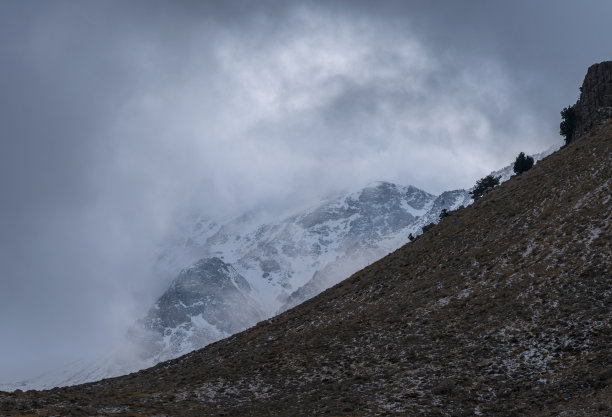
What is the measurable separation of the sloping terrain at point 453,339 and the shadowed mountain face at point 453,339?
0.42 feet

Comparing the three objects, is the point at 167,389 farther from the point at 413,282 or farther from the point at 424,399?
the point at 413,282

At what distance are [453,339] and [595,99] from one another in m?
48.5

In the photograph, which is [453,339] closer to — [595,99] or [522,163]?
[595,99]

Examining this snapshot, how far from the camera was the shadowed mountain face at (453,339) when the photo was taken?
37906 millimetres

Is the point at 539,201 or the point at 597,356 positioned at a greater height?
the point at 539,201

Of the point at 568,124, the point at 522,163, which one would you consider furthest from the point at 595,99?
the point at 522,163

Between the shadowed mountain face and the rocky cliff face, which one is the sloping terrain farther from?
the rocky cliff face

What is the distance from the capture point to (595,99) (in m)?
81.0

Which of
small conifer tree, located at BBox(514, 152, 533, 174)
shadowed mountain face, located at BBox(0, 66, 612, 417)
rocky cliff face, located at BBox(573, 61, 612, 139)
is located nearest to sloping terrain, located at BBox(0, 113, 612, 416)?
shadowed mountain face, located at BBox(0, 66, 612, 417)

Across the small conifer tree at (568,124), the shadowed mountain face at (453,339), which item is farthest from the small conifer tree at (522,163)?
the shadowed mountain face at (453,339)

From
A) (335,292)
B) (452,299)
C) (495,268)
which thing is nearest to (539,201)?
(495,268)

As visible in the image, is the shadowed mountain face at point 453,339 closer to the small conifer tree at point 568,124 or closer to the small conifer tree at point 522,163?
the small conifer tree at point 568,124

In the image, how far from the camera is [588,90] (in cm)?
8269

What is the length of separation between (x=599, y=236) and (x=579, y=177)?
528 inches
